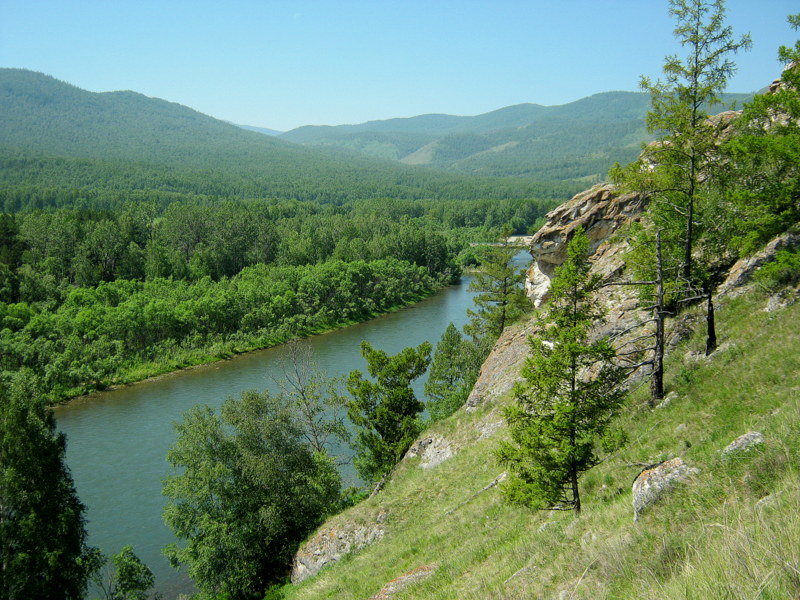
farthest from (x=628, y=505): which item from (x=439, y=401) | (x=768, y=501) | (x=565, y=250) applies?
(x=439, y=401)

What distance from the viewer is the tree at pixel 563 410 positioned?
438 inches

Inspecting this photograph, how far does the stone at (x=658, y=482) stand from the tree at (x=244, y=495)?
16.3 metres

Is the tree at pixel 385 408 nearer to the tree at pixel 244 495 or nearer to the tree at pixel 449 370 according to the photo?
the tree at pixel 244 495

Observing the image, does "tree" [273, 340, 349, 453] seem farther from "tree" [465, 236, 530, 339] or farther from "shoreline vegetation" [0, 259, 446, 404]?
"shoreline vegetation" [0, 259, 446, 404]

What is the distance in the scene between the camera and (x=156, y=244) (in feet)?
254

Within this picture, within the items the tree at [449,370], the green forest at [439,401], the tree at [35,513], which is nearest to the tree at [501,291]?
the green forest at [439,401]

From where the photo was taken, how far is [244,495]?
71.9ft

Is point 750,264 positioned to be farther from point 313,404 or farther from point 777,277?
point 313,404

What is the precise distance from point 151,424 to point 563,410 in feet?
113

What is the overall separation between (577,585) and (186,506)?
18.5 metres

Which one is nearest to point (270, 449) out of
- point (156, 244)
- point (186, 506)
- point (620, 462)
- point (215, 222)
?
point (186, 506)

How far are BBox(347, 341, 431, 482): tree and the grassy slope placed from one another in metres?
5.30

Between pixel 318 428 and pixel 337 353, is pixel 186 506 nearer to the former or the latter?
pixel 318 428

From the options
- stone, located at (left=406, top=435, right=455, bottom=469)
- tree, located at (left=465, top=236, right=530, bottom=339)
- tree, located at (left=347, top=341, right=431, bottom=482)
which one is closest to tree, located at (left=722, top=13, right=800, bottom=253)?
stone, located at (left=406, top=435, right=455, bottom=469)
